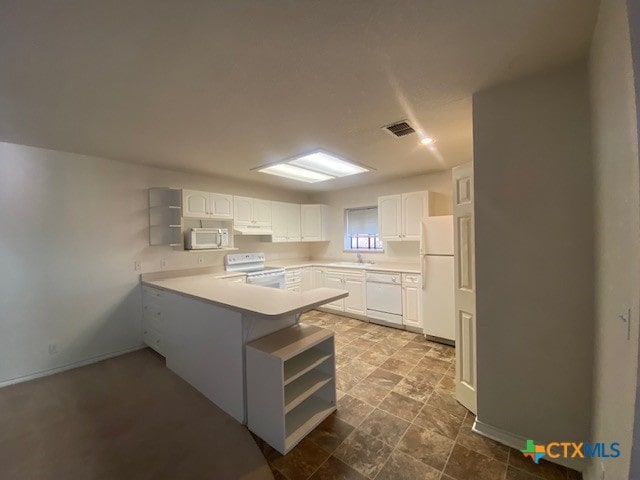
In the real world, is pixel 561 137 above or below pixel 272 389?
above

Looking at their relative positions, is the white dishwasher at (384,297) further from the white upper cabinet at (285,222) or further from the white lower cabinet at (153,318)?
the white lower cabinet at (153,318)

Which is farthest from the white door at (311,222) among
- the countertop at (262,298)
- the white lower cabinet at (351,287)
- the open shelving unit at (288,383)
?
the open shelving unit at (288,383)

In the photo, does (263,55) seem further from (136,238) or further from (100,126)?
(136,238)

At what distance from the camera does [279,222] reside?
4.83m

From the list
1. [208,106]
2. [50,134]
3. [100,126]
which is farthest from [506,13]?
[50,134]

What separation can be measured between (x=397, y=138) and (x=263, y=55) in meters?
1.69

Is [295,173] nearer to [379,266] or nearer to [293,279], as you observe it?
[293,279]

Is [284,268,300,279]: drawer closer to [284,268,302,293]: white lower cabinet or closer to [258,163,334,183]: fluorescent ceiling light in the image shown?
[284,268,302,293]: white lower cabinet

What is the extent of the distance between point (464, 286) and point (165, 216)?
3.84m

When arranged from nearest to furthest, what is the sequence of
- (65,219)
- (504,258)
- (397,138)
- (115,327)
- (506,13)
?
(506,13) < (504,258) < (397,138) < (65,219) < (115,327)

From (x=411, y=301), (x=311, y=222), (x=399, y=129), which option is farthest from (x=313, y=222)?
(x=399, y=129)

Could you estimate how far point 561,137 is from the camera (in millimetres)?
1482

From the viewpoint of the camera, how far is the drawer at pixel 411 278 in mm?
3629

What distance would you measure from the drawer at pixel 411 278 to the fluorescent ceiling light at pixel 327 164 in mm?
1716
